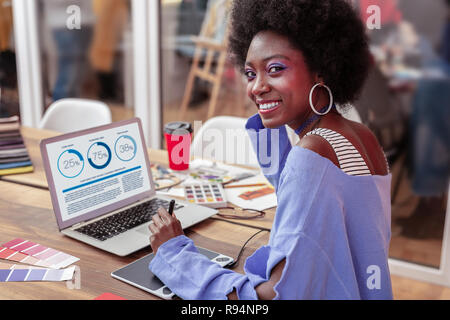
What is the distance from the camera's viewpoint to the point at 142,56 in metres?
3.17

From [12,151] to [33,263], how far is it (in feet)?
3.09

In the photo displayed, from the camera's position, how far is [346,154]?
105 cm

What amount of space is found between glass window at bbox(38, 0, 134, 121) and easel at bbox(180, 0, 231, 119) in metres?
0.50

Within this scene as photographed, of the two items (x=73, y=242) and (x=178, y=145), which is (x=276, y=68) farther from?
(x=178, y=145)

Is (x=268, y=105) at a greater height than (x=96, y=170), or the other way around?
(x=268, y=105)

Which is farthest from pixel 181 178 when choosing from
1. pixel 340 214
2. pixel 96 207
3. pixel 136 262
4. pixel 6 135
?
pixel 340 214

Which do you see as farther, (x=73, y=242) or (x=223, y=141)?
(x=223, y=141)

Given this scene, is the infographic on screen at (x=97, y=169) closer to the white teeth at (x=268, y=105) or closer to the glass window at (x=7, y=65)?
the white teeth at (x=268, y=105)

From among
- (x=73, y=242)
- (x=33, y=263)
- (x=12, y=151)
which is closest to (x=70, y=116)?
(x=12, y=151)

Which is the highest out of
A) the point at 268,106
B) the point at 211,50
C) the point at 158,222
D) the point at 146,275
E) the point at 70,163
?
the point at 211,50

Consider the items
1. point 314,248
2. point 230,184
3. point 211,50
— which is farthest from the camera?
point 211,50

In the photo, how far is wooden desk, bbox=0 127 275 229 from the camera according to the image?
153cm

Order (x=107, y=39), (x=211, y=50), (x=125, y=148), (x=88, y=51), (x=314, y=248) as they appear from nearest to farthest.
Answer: (x=314, y=248) → (x=125, y=148) → (x=211, y=50) → (x=107, y=39) → (x=88, y=51)

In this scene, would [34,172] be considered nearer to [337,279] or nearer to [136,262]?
[136,262]
